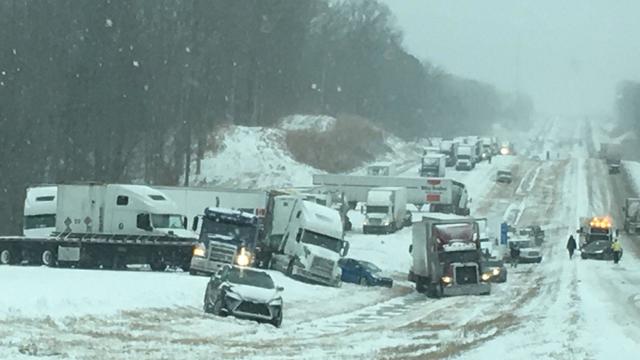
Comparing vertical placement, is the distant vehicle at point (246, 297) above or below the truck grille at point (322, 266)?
above

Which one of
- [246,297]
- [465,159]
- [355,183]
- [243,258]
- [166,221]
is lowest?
[243,258]

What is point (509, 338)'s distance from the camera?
2427 centimetres

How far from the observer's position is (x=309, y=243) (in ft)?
156

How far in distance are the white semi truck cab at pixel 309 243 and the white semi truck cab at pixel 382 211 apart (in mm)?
31697

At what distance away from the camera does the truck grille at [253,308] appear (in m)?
29.7

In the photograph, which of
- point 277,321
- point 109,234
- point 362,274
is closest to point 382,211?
point 362,274

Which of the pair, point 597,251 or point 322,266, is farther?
point 597,251

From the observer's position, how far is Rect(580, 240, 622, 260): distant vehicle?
73.4 meters

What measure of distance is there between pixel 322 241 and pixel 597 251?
31543 millimetres

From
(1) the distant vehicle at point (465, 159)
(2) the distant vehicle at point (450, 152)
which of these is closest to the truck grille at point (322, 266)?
(1) the distant vehicle at point (465, 159)

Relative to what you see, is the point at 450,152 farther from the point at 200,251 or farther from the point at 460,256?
the point at 200,251

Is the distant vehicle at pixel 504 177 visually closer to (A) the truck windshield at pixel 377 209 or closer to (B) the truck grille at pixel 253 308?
(A) the truck windshield at pixel 377 209

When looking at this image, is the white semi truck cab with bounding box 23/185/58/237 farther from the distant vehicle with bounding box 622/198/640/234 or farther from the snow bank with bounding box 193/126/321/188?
the distant vehicle with bounding box 622/198/640/234

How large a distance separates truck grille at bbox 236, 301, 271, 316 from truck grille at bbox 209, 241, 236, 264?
12.7 meters
